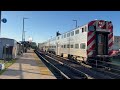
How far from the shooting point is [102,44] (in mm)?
23219

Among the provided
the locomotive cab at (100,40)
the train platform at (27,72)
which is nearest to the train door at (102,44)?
the locomotive cab at (100,40)

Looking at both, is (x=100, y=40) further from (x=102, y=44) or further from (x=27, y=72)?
(x=27, y=72)

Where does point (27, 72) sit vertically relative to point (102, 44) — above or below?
below

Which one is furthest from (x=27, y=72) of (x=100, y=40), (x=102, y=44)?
(x=100, y=40)

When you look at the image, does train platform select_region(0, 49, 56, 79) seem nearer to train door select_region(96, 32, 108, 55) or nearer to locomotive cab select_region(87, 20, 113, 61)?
locomotive cab select_region(87, 20, 113, 61)

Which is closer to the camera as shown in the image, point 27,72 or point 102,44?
point 27,72

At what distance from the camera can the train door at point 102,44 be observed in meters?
23.0

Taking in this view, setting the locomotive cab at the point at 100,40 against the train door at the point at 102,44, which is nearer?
the locomotive cab at the point at 100,40

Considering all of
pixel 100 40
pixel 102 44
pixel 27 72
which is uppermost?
pixel 100 40

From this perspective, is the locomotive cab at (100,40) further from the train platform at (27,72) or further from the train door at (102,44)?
the train platform at (27,72)

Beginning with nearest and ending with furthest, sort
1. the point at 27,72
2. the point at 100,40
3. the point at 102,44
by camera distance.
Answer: the point at 27,72 < the point at 102,44 < the point at 100,40
